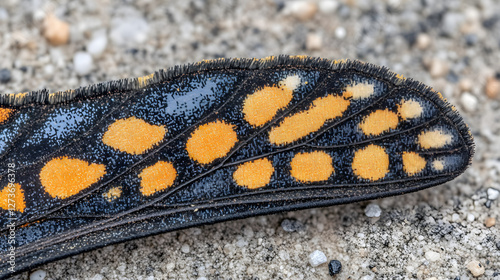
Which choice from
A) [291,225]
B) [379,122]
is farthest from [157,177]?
[379,122]

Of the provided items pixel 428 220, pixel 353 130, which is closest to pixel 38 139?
pixel 353 130

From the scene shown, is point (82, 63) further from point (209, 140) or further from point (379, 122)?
point (379, 122)

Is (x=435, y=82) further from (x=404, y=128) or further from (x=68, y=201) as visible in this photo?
(x=68, y=201)

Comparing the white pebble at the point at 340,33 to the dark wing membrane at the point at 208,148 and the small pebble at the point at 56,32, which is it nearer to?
the dark wing membrane at the point at 208,148

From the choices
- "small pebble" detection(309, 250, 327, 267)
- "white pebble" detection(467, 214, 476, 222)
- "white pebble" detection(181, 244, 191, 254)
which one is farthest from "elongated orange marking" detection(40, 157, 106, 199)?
"white pebble" detection(467, 214, 476, 222)

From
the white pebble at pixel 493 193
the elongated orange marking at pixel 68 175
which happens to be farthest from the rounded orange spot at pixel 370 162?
the elongated orange marking at pixel 68 175
